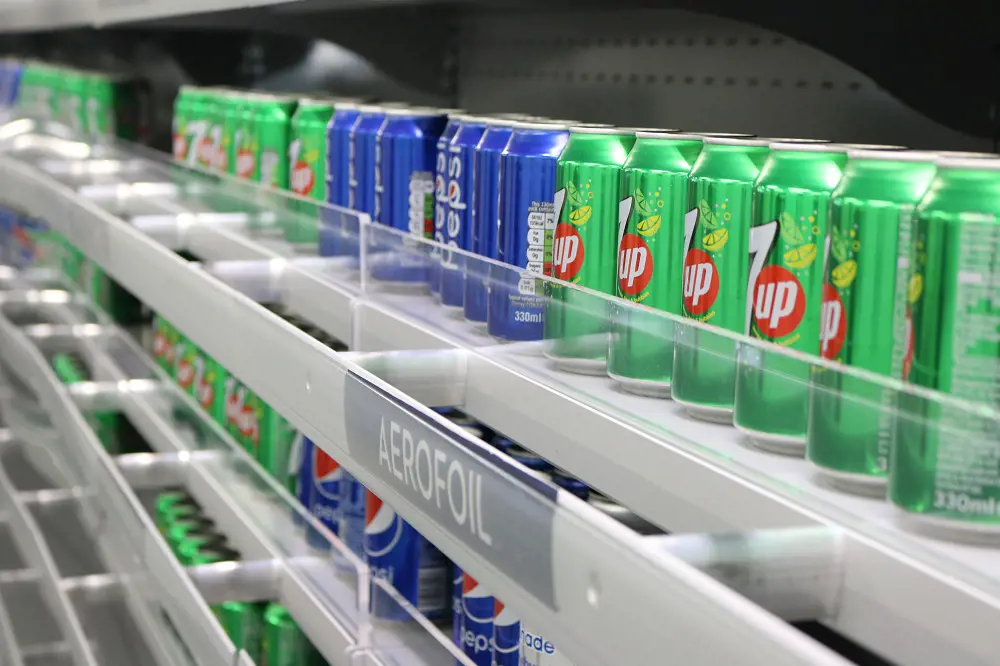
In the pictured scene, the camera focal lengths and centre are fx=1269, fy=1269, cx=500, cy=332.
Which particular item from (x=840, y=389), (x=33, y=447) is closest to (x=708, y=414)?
(x=840, y=389)

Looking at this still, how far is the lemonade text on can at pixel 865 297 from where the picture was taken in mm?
694

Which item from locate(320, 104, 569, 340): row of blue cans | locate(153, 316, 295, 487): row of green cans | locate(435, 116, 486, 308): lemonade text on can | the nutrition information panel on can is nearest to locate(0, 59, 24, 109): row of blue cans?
locate(153, 316, 295, 487): row of green cans

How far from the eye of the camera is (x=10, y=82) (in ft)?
16.1

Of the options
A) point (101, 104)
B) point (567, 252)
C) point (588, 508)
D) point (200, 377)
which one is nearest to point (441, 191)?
point (567, 252)

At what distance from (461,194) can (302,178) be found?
2.02 feet

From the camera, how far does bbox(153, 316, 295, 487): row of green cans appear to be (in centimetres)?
190

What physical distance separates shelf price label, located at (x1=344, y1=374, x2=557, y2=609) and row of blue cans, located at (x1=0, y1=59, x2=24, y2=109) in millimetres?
4163

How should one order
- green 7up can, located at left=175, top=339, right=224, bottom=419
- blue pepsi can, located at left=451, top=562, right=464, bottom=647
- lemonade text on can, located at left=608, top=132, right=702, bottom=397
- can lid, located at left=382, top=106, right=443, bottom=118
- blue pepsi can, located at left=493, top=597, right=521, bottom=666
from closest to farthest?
lemonade text on can, located at left=608, top=132, right=702, bottom=397 → blue pepsi can, located at left=493, top=597, right=521, bottom=666 → blue pepsi can, located at left=451, top=562, right=464, bottom=647 → can lid, located at left=382, top=106, right=443, bottom=118 → green 7up can, located at left=175, top=339, right=224, bottom=419

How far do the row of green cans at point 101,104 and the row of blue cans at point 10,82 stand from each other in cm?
78

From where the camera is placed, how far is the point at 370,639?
1374 millimetres

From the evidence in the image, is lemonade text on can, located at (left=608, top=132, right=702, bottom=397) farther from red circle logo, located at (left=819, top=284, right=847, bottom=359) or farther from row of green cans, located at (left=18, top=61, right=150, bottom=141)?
row of green cans, located at (left=18, top=61, right=150, bottom=141)

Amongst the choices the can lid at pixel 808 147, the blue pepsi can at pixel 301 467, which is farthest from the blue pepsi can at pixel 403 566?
the can lid at pixel 808 147

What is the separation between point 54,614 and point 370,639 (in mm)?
2176

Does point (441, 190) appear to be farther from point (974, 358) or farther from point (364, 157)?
point (974, 358)
